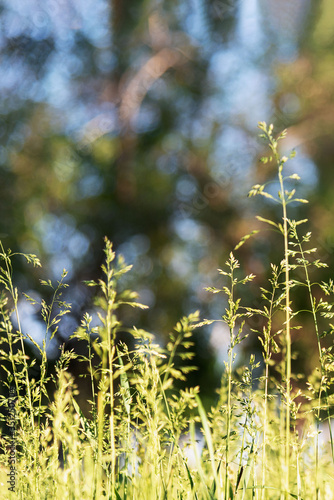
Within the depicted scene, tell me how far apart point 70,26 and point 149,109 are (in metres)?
1.04

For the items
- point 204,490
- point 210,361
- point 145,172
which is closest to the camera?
point 204,490

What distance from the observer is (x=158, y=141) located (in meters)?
4.45

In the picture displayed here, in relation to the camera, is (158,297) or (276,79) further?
(276,79)

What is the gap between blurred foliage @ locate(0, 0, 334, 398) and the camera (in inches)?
160

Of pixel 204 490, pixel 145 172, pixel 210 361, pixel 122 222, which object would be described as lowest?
pixel 204 490

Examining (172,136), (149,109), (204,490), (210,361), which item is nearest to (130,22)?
(149,109)

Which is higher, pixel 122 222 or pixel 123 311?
pixel 122 222

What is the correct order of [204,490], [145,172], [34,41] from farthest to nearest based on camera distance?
[34,41] → [145,172] → [204,490]

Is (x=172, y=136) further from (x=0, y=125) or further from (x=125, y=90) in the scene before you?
(x=0, y=125)

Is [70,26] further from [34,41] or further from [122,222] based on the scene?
[122,222]

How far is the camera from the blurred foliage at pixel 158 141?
407cm

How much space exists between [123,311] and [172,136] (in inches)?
62.0

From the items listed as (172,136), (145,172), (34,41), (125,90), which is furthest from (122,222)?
(34,41)

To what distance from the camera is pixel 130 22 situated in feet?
15.3
